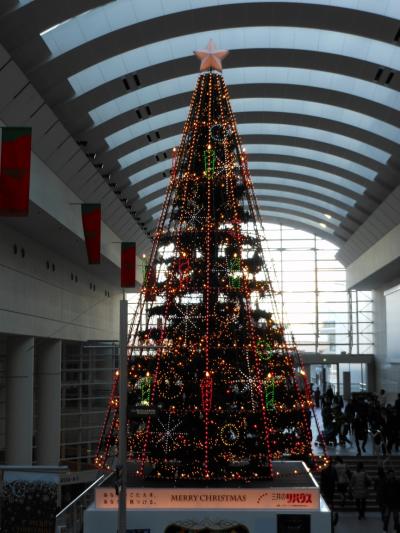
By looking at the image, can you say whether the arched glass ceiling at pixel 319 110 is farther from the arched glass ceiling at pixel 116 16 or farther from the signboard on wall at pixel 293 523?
the signboard on wall at pixel 293 523

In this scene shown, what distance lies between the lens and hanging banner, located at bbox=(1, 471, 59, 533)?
970 cm

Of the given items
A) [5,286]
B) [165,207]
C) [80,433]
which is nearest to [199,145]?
[165,207]

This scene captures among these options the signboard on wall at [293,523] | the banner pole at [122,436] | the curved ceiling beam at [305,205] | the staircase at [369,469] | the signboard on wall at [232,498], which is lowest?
the staircase at [369,469]

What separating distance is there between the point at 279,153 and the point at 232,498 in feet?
76.6

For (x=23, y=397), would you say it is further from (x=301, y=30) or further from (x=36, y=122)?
(x=301, y=30)

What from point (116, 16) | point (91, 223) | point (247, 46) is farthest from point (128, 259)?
point (116, 16)

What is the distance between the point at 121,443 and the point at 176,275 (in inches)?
Answer: 175

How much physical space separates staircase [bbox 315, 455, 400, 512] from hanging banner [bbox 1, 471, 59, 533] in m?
10.4

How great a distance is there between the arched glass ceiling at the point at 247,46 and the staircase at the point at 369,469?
436 inches

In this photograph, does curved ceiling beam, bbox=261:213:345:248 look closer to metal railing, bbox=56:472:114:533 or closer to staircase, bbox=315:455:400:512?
staircase, bbox=315:455:400:512

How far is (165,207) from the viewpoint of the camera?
1369 cm

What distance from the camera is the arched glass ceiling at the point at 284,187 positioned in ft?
112

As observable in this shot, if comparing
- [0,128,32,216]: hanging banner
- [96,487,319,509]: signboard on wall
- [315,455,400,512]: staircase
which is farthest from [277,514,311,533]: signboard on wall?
[315,455,400,512]: staircase

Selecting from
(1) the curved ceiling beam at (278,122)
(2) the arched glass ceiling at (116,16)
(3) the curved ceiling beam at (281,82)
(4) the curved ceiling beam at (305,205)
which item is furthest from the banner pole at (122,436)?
(4) the curved ceiling beam at (305,205)
